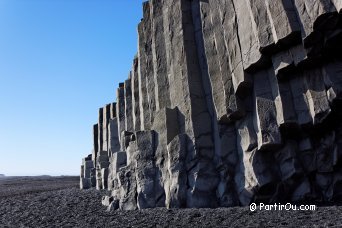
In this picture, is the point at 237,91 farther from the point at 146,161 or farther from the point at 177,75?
the point at 146,161

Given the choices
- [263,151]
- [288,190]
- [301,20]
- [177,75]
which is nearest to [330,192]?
[288,190]

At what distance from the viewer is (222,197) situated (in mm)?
11891

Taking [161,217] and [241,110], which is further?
[241,110]

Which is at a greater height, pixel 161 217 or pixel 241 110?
pixel 241 110

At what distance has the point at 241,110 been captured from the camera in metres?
12.1

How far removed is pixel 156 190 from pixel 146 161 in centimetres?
Answer: 128

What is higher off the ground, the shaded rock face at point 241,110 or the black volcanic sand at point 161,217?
the shaded rock face at point 241,110

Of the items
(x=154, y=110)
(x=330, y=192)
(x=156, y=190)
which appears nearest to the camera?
(x=330, y=192)

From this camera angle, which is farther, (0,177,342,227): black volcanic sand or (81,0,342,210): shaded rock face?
(81,0,342,210): shaded rock face

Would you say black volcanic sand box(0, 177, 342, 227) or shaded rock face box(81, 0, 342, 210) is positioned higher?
shaded rock face box(81, 0, 342, 210)

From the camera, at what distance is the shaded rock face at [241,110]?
35.0 ft

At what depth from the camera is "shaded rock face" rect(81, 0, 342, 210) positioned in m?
10.7

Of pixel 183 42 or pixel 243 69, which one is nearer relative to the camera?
pixel 243 69

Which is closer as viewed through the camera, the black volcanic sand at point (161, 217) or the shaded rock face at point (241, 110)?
the black volcanic sand at point (161, 217)
